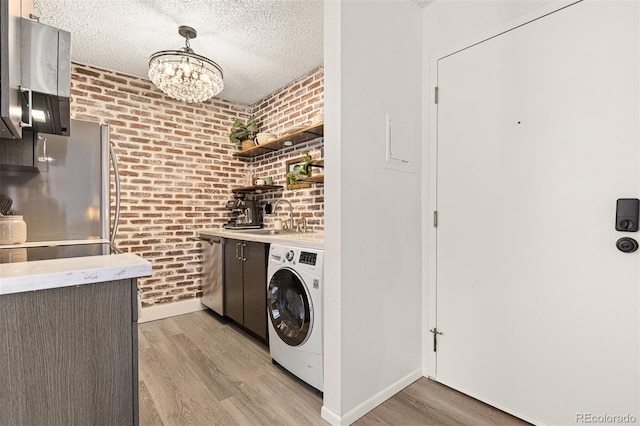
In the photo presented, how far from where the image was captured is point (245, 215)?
11.7 feet

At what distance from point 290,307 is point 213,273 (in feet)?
4.66

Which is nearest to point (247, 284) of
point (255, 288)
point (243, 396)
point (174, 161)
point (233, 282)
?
point (255, 288)

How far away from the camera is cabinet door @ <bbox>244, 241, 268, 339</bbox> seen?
2422 millimetres

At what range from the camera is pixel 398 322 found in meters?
1.96

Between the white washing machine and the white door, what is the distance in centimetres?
83

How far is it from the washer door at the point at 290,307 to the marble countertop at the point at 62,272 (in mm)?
1118

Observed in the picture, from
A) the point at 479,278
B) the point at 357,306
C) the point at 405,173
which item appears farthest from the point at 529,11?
the point at 357,306

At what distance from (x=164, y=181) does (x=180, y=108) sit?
33.3 inches

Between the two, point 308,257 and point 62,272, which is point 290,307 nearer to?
point 308,257

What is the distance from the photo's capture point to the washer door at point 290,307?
1967 mm

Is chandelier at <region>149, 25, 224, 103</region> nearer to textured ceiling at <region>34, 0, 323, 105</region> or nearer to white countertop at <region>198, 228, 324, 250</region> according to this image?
textured ceiling at <region>34, 0, 323, 105</region>

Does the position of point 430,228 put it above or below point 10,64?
below

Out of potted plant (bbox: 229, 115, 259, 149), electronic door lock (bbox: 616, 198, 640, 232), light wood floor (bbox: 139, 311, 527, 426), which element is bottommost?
light wood floor (bbox: 139, 311, 527, 426)

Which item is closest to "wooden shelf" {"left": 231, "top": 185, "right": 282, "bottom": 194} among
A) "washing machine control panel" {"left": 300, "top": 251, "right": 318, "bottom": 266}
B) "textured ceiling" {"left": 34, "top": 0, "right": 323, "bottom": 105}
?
"textured ceiling" {"left": 34, "top": 0, "right": 323, "bottom": 105}
